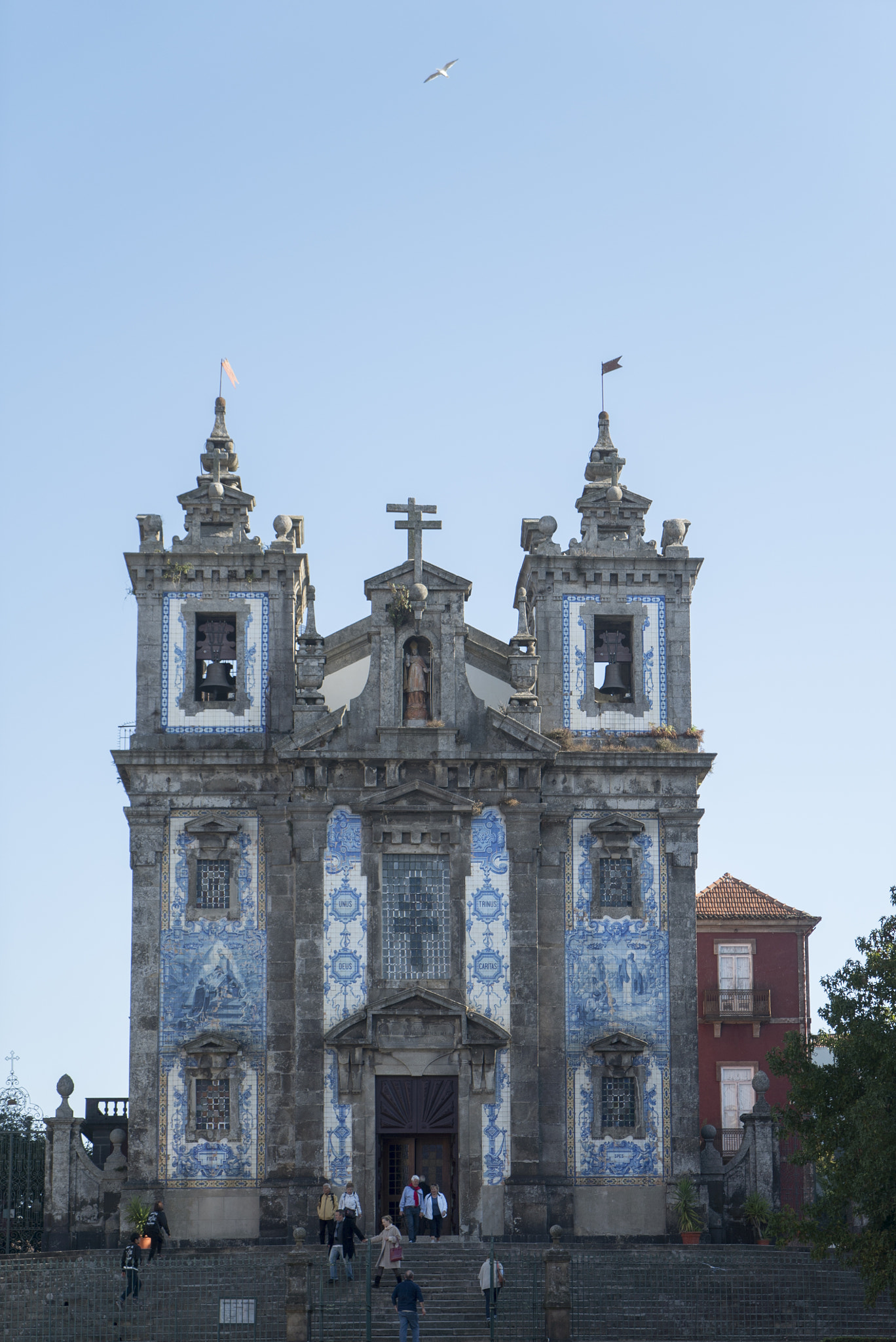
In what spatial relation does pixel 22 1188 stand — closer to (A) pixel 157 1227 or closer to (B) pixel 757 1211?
(A) pixel 157 1227

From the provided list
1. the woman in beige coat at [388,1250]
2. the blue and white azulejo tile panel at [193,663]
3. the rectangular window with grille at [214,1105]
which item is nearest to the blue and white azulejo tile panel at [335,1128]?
the rectangular window with grille at [214,1105]

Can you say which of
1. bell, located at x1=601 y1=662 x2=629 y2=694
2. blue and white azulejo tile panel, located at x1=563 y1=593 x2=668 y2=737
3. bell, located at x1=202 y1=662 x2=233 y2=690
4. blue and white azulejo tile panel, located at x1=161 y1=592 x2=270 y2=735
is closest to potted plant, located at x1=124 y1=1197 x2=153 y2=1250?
blue and white azulejo tile panel, located at x1=161 y1=592 x2=270 y2=735

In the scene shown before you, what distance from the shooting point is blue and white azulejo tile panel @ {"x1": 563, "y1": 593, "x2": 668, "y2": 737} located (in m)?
49.7

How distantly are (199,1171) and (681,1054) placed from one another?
33.2ft

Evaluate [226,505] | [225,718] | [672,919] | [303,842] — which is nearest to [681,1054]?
[672,919]

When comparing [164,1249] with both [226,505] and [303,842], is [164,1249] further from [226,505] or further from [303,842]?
[226,505]

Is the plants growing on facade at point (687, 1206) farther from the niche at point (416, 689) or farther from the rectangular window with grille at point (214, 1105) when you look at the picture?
the niche at point (416, 689)

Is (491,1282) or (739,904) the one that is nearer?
(491,1282)

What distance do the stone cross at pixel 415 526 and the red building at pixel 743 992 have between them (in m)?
13.9

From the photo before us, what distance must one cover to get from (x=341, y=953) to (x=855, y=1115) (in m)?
14.4

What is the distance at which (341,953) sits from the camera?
47.2 metres

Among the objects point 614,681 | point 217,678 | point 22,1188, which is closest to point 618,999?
point 614,681

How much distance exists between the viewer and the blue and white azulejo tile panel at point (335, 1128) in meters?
46.2

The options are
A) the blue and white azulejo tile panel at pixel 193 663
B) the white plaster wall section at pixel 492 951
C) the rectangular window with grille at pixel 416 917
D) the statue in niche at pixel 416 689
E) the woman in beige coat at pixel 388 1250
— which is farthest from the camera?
Result: the blue and white azulejo tile panel at pixel 193 663
